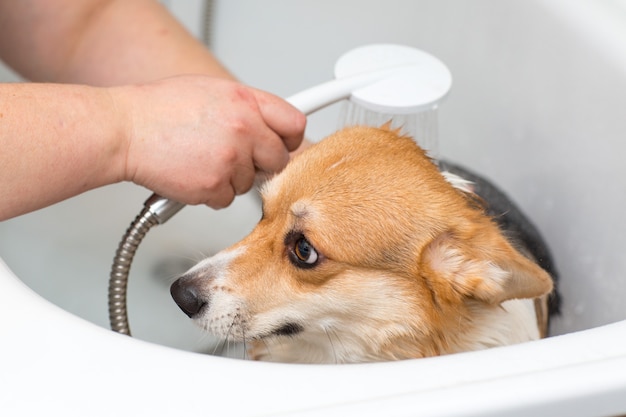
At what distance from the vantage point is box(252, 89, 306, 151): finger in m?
1.01

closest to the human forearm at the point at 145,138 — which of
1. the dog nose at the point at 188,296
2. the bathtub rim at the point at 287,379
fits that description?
the dog nose at the point at 188,296

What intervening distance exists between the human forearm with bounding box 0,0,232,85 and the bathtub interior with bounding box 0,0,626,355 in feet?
0.70

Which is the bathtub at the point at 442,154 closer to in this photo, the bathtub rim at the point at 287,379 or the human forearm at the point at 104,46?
the bathtub rim at the point at 287,379

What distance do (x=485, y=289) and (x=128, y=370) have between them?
0.41 metres

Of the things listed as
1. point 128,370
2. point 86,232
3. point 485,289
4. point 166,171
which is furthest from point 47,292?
Result: point 485,289

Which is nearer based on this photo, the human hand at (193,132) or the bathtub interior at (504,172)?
the human hand at (193,132)

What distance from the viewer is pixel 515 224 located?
115 centimetres

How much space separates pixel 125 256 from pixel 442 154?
0.80 metres

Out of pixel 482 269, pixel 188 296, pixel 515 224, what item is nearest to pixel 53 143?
pixel 188 296

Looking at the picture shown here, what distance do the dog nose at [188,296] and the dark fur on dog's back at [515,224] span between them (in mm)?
414

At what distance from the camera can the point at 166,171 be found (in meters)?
0.97

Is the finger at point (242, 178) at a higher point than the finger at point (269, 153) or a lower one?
lower

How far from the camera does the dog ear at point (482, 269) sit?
82 cm

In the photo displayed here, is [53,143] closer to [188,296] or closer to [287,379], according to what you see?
[188,296]
